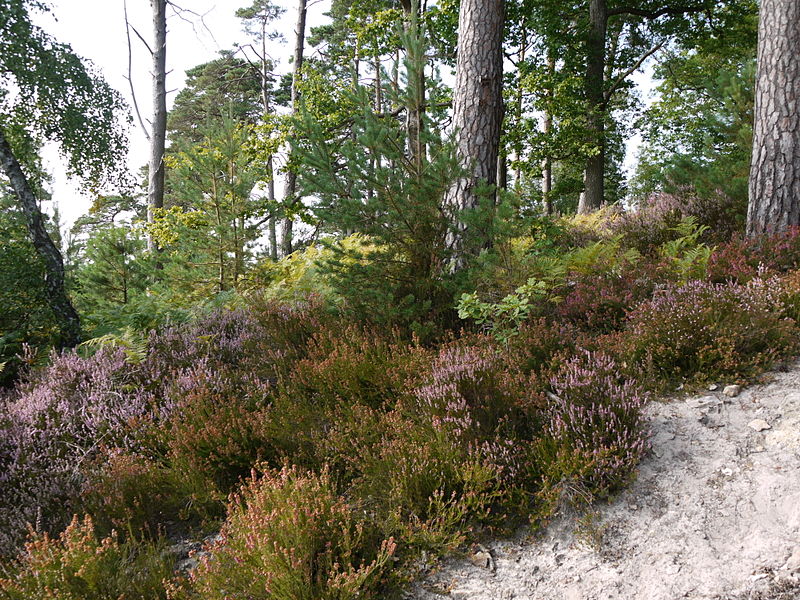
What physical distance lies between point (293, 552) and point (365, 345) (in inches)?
86.6

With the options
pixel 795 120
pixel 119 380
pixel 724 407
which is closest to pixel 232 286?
pixel 119 380

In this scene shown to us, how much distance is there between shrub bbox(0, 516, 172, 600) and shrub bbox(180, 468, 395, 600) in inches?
9.7

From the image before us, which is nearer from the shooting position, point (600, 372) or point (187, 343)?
point (600, 372)

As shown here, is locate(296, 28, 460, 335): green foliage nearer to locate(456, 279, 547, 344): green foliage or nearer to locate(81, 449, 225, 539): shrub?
locate(456, 279, 547, 344): green foliage

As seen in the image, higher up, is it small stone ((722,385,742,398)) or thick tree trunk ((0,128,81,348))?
thick tree trunk ((0,128,81,348))

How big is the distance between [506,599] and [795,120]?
672 centimetres

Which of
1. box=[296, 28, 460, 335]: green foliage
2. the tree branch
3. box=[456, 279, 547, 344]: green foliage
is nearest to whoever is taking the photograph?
box=[456, 279, 547, 344]: green foliage

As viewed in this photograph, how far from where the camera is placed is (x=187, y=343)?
5.17 metres

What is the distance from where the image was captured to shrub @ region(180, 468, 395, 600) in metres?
2.26

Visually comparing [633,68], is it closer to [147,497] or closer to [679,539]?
[679,539]

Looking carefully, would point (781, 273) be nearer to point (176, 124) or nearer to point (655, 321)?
point (655, 321)

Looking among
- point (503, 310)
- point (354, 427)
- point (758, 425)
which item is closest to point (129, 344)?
point (354, 427)

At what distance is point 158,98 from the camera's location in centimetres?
1145

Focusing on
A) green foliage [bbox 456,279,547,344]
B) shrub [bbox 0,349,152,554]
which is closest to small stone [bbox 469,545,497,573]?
green foliage [bbox 456,279,547,344]
